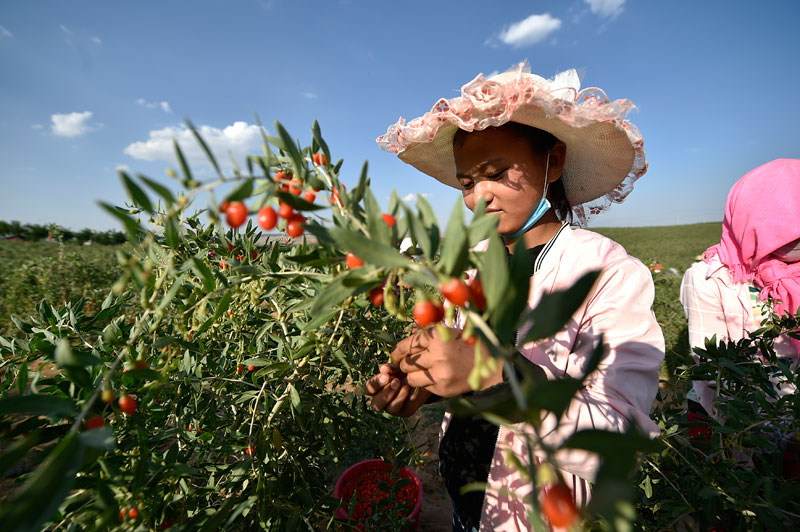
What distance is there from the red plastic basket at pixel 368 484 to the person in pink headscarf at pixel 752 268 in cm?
185

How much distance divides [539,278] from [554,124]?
63 centimetres

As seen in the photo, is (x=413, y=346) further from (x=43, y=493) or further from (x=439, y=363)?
(x=43, y=493)

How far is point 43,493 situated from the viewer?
37cm

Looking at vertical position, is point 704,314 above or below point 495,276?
below

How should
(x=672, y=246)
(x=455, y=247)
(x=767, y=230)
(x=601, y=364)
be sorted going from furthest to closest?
(x=672, y=246) < (x=767, y=230) < (x=601, y=364) < (x=455, y=247)

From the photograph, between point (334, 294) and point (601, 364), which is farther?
point (601, 364)

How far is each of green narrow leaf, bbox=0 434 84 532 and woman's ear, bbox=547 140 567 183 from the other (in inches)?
66.5

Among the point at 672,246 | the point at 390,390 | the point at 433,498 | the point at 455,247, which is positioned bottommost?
the point at 672,246

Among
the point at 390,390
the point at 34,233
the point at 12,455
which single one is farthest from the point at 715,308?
the point at 34,233

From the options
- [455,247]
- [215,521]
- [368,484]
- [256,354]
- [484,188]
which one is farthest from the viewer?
[368,484]

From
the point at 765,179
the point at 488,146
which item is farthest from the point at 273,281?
the point at 765,179

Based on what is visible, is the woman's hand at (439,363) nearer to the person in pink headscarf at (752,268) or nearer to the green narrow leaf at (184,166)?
the green narrow leaf at (184,166)

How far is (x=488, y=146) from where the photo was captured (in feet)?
4.63

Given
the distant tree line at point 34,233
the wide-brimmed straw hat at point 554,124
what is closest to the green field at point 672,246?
the wide-brimmed straw hat at point 554,124
